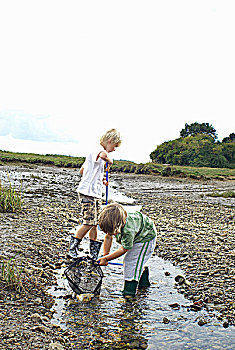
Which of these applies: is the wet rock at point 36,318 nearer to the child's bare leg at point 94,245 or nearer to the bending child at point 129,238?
the bending child at point 129,238

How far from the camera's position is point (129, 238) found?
15.0ft

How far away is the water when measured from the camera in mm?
3624

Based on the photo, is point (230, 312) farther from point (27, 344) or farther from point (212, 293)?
point (27, 344)

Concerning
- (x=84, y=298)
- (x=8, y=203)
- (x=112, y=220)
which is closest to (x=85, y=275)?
(x=84, y=298)

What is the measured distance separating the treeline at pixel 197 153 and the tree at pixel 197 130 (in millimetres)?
3007

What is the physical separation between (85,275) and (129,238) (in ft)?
2.62

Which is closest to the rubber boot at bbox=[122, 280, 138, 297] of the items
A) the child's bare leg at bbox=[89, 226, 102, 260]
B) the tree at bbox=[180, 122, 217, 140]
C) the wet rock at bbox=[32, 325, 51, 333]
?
the child's bare leg at bbox=[89, 226, 102, 260]

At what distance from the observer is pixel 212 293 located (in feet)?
15.8

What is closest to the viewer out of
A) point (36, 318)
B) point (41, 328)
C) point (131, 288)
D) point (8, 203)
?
point (41, 328)

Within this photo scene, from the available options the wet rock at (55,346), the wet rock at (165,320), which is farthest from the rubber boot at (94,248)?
the wet rock at (55,346)

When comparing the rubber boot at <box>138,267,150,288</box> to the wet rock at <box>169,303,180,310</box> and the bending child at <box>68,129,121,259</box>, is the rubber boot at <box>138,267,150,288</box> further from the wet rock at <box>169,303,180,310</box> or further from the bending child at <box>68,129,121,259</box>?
the bending child at <box>68,129,121,259</box>

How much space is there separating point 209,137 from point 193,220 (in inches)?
1929

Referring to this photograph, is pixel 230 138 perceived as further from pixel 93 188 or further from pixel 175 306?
pixel 175 306

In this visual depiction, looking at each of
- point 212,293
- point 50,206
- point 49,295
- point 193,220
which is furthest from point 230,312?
point 50,206
